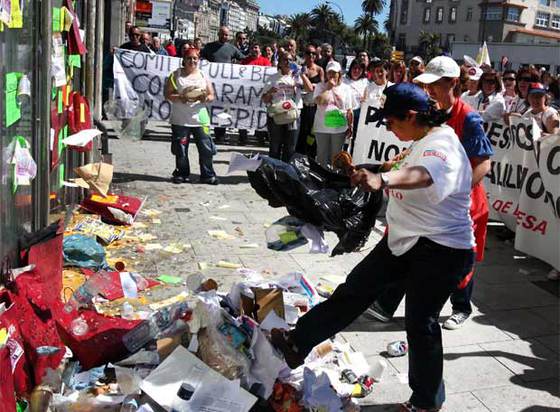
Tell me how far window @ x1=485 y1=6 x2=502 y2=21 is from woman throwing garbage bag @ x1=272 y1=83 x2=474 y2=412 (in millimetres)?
100326

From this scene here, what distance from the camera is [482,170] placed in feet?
13.7

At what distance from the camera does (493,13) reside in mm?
95312

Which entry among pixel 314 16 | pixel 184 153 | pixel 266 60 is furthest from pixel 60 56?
pixel 314 16

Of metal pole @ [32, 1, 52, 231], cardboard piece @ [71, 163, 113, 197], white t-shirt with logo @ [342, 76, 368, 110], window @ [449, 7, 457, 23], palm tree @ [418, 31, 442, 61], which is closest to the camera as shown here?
metal pole @ [32, 1, 52, 231]

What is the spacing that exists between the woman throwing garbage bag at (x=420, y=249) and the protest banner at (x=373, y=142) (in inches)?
190

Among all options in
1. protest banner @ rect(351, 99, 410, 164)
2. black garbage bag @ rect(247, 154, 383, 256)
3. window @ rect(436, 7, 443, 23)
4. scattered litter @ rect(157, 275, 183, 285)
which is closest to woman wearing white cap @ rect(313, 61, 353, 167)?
protest banner @ rect(351, 99, 410, 164)

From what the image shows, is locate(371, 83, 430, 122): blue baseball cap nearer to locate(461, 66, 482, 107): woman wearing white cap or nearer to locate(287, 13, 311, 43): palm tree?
locate(461, 66, 482, 107): woman wearing white cap

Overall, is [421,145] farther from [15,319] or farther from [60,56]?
[60,56]

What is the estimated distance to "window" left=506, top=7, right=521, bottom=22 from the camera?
93.9 metres

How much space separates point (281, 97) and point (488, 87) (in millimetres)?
2787

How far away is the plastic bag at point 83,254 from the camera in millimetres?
5074

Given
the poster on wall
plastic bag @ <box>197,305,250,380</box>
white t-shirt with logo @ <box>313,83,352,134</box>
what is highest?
the poster on wall

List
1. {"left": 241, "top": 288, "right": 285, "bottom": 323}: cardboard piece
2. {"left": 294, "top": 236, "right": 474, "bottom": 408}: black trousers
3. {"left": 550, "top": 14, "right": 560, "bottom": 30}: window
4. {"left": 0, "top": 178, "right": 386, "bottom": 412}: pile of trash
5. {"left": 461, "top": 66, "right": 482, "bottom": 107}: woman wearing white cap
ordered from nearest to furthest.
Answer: {"left": 0, "top": 178, "right": 386, "bottom": 412}: pile of trash < {"left": 294, "top": 236, "right": 474, "bottom": 408}: black trousers < {"left": 241, "top": 288, "right": 285, "bottom": 323}: cardboard piece < {"left": 461, "top": 66, "right": 482, "bottom": 107}: woman wearing white cap < {"left": 550, "top": 14, "right": 560, "bottom": 30}: window

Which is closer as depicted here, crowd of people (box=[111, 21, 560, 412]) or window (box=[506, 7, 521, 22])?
crowd of people (box=[111, 21, 560, 412])
